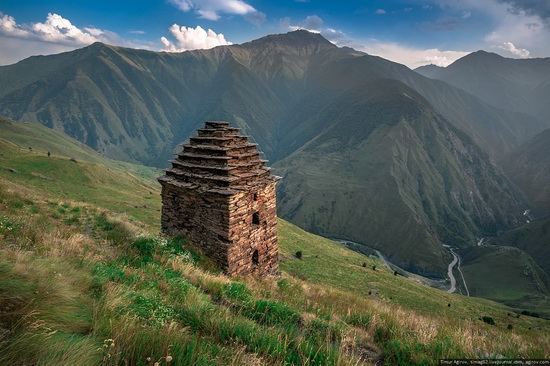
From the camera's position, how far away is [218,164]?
14.6 m

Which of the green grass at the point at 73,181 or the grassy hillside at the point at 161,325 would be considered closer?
the grassy hillside at the point at 161,325

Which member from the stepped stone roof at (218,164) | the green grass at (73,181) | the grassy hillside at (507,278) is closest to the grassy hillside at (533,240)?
the grassy hillside at (507,278)

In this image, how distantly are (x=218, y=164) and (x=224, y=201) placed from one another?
1960mm

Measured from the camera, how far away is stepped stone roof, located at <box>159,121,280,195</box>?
14156 millimetres

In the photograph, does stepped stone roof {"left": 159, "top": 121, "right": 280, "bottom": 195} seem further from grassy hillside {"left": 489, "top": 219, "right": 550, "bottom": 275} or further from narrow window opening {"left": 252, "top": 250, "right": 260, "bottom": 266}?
grassy hillside {"left": 489, "top": 219, "right": 550, "bottom": 275}

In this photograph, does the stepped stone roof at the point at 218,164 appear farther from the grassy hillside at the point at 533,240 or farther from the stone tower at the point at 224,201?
the grassy hillside at the point at 533,240

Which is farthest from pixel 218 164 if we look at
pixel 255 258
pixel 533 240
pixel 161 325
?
pixel 533 240

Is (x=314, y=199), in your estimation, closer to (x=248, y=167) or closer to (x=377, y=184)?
(x=377, y=184)

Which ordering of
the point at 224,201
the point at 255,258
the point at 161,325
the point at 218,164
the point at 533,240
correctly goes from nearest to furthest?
the point at 161,325
the point at 224,201
the point at 218,164
the point at 255,258
the point at 533,240

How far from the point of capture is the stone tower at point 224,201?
13.9 meters

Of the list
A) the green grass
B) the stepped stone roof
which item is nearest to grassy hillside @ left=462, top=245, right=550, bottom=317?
the green grass

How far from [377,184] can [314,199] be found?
40.6m

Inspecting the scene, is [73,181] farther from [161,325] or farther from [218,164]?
[161,325]

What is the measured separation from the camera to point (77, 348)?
2855 millimetres
